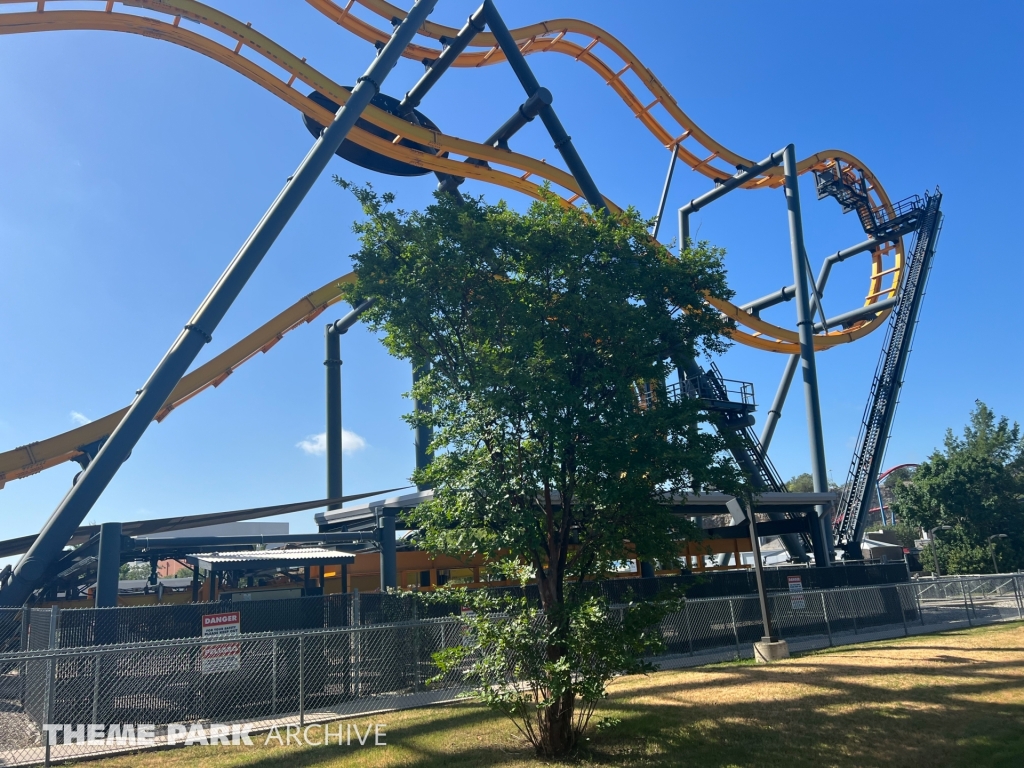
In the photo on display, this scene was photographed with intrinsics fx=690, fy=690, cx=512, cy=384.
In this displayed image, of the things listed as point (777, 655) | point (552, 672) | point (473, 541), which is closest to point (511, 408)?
point (473, 541)

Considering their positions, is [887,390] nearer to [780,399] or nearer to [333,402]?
[780,399]

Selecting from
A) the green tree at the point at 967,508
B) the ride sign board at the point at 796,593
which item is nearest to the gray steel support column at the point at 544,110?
the ride sign board at the point at 796,593

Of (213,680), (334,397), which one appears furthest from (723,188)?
(213,680)

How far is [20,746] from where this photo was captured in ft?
30.8

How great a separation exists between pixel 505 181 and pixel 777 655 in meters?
15.9

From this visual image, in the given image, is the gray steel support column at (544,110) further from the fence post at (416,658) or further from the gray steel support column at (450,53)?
the fence post at (416,658)

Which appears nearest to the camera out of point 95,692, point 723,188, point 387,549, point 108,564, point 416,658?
point 95,692

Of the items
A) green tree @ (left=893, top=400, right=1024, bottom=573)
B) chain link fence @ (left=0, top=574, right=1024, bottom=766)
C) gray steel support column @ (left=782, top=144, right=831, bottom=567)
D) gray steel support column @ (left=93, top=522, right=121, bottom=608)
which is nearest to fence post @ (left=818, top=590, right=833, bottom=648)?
chain link fence @ (left=0, top=574, right=1024, bottom=766)

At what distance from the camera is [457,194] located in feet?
40.2

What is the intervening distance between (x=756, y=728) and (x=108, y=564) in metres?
12.1

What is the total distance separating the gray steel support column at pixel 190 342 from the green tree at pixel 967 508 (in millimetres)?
42576

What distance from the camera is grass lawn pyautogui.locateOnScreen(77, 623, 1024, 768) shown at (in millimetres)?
8102

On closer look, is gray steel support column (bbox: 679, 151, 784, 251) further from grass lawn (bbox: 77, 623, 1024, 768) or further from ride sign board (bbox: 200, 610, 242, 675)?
ride sign board (bbox: 200, 610, 242, 675)

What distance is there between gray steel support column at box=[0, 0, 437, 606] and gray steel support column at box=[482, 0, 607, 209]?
3.48 meters
